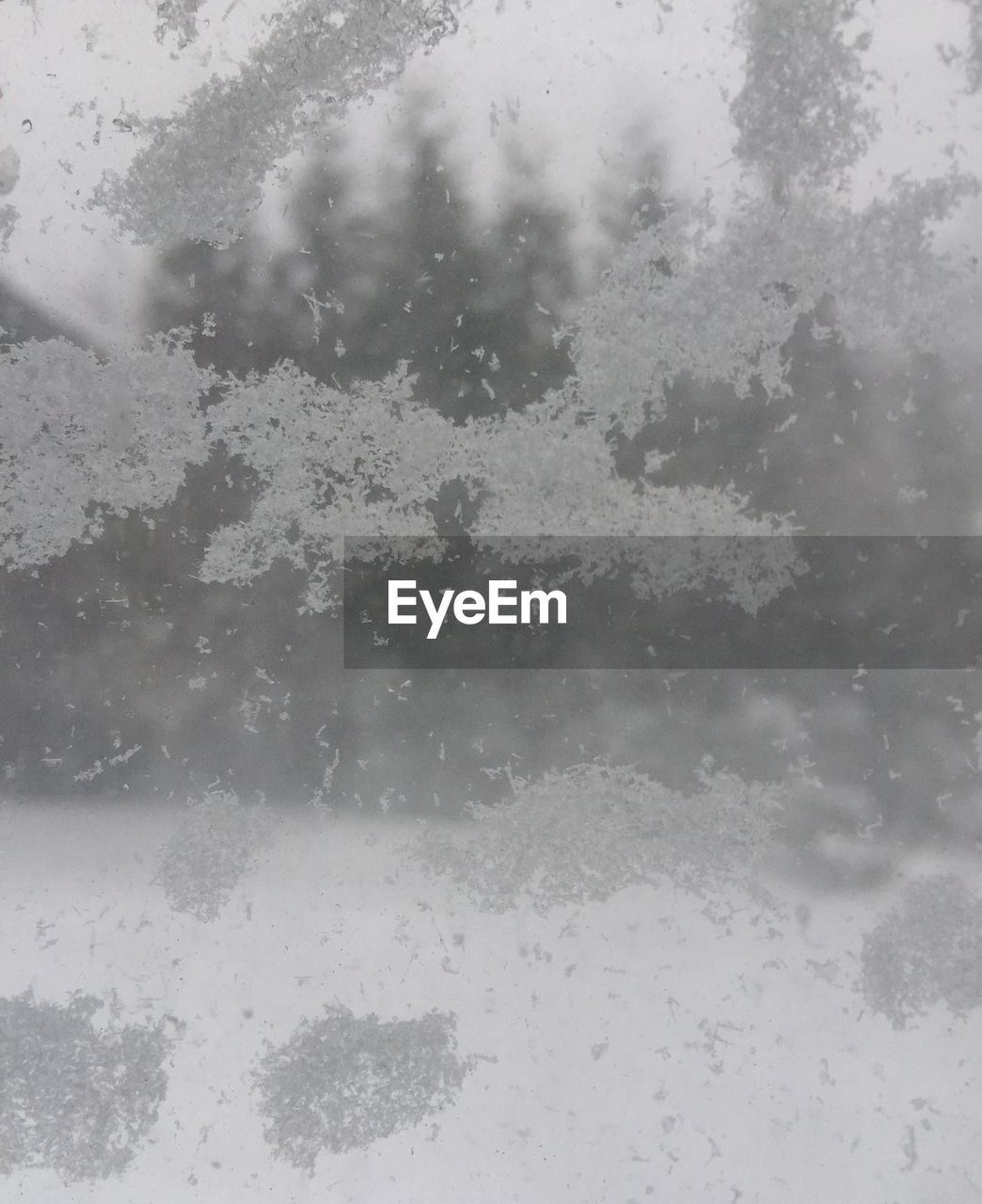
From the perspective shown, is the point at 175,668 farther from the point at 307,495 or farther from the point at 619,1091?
the point at 619,1091

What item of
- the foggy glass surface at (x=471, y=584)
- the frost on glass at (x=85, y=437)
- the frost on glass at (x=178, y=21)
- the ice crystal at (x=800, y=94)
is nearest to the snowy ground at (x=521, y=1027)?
the foggy glass surface at (x=471, y=584)

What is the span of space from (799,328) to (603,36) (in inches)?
21.2

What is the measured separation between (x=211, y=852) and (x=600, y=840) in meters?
0.63

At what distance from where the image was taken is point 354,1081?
46.9 inches

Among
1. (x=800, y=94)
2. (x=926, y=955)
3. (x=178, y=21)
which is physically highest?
(x=178, y=21)

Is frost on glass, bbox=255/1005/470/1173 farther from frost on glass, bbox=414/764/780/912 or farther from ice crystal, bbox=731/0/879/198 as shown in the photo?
ice crystal, bbox=731/0/879/198

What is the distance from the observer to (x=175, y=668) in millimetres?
1228

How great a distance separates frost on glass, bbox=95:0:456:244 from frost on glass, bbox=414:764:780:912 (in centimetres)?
104

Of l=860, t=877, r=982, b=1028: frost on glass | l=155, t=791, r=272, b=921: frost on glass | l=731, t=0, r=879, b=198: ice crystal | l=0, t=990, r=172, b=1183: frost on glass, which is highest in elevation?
l=731, t=0, r=879, b=198: ice crystal

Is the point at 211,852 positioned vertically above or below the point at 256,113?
below

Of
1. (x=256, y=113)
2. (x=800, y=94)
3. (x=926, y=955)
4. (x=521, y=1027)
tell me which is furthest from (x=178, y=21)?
(x=926, y=955)

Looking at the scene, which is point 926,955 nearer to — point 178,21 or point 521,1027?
point 521,1027

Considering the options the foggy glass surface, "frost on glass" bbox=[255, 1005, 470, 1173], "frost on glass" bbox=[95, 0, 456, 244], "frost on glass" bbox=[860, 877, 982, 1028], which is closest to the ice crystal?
the foggy glass surface

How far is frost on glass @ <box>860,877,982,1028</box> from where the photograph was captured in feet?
3.80
